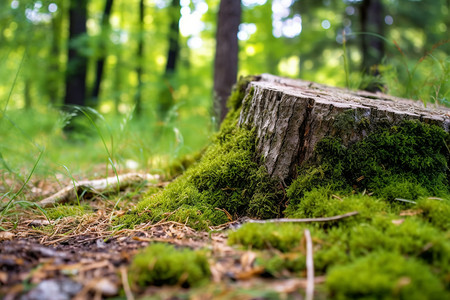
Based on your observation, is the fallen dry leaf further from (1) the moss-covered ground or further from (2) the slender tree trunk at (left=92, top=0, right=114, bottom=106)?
(2) the slender tree trunk at (left=92, top=0, right=114, bottom=106)

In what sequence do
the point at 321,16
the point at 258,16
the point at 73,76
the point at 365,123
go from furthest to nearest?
the point at 321,16 → the point at 73,76 → the point at 258,16 → the point at 365,123

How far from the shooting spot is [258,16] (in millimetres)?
8039

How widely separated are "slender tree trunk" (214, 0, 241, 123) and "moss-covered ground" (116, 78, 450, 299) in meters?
1.84

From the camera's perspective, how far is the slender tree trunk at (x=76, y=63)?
8859 mm

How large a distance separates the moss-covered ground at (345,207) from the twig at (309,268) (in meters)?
0.03

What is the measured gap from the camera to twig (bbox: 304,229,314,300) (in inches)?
38.1

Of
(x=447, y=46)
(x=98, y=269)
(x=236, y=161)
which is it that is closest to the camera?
(x=98, y=269)

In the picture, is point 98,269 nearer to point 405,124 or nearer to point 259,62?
point 405,124

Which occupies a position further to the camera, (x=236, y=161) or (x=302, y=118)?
(x=236, y=161)

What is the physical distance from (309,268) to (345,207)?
585mm

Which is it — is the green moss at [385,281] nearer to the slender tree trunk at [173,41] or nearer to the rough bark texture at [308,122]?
the rough bark texture at [308,122]

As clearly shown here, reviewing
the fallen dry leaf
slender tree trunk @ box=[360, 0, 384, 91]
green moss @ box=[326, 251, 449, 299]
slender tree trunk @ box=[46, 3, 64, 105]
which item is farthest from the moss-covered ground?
slender tree trunk @ box=[46, 3, 64, 105]

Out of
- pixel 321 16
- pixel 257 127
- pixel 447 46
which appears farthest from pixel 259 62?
pixel 257 127

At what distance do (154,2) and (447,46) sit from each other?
362 inches
